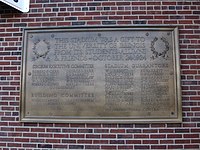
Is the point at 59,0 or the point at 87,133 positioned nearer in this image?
the point at 87,133

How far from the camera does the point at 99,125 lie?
9.43ft

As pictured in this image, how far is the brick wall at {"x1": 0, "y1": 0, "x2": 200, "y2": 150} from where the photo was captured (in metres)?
2.83

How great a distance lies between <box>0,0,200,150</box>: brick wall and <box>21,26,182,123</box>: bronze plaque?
11cm

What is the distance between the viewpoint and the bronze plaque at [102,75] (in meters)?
2.87

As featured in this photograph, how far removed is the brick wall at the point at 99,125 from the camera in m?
2.83

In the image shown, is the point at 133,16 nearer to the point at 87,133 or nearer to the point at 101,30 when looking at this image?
the point at 101,30

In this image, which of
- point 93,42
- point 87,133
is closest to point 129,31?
point 93,42

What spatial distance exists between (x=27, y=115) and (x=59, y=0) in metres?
1.69

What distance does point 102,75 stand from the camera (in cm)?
294

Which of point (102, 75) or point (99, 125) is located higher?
point (102, 75)

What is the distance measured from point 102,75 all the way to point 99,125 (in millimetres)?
672

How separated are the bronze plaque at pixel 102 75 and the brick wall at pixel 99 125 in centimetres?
11

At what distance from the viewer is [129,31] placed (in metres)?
3.00

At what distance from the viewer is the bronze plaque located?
2.87 m
